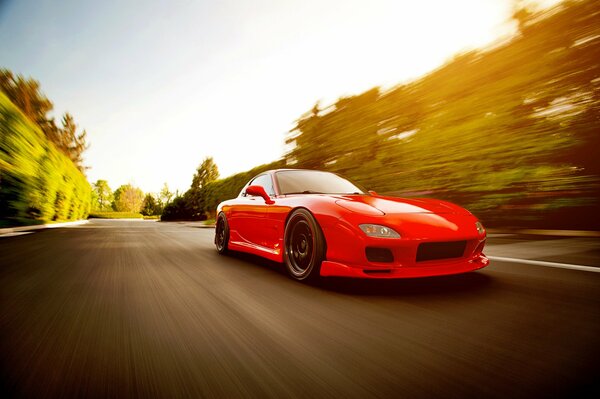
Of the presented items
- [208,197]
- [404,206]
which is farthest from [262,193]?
[208,197]

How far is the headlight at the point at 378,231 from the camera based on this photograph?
116 inches

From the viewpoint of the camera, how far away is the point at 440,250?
302 centimetres

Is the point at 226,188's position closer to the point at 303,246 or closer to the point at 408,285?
the point at 303,246

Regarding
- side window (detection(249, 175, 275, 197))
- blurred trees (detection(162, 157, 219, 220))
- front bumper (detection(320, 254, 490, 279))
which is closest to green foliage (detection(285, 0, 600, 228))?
front bumper (detection(320, 254, 490, 279))

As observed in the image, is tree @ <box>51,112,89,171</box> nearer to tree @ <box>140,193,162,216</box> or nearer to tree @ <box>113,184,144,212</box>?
tree @ <box>140,193,162,216</box>

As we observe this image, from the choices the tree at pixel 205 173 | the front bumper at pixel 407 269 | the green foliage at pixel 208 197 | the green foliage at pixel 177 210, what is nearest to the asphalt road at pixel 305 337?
the front bumper at pixel 407 269

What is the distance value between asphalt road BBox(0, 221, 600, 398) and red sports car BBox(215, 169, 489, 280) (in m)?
0.22

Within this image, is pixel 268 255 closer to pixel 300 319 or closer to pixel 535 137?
pixel 300 319

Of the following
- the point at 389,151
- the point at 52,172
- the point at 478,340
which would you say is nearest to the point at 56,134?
the point at 52,172

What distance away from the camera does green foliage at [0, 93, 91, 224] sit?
468 inches

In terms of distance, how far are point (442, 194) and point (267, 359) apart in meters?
7.30

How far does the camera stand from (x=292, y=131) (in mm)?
13812

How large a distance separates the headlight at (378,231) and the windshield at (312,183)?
1527mm

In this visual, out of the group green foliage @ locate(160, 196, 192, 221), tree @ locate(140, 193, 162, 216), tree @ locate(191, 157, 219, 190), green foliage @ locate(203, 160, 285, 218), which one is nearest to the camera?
green foliage @ locate(203, 160, 285, 218)
